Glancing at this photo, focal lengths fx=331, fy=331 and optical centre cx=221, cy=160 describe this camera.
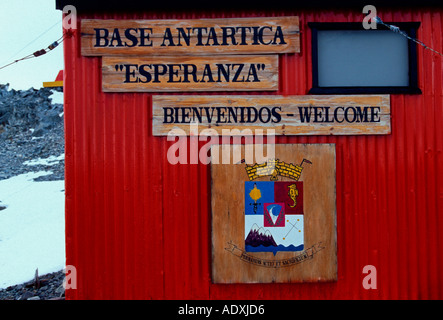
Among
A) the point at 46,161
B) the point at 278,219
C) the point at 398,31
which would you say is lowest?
the point at 278,219

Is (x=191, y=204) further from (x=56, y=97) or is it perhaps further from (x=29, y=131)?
(x=56, y=97)

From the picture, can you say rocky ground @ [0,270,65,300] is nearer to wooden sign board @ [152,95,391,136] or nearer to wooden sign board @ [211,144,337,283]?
wooden sign board @ [211,144,337,283]

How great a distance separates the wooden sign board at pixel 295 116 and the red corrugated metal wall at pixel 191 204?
161mm

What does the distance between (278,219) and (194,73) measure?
2.71 m

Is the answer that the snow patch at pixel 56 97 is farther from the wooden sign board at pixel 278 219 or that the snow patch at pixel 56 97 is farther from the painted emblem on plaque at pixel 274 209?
the painted emblem on plaque at pixel 274 209

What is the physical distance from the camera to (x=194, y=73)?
17.6ft

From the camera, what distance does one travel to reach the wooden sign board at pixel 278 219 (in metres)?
5.25

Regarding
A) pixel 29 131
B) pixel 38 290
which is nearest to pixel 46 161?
pixel 29 131

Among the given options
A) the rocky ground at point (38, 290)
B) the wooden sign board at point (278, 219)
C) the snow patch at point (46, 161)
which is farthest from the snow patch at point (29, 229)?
the wooden sign board at point (278, 219)

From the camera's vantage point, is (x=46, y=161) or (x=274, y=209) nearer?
(x=274, y=209)

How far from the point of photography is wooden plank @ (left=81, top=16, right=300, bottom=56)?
5.37 metres

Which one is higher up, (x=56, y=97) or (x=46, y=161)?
(x=56, y=97)

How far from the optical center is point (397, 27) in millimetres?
5281

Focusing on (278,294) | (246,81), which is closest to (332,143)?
(246,81)
